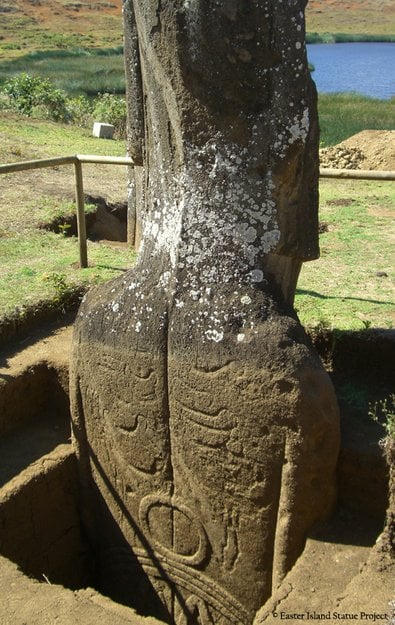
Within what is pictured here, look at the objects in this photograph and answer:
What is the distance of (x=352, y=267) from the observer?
5.89 m

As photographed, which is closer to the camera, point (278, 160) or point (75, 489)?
point (278, 160)

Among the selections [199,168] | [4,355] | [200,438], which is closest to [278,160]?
[199,168]

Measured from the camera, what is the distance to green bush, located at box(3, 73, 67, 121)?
45.4 ft

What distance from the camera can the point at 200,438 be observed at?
130 inches

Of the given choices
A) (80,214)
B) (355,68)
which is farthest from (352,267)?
(355,68)

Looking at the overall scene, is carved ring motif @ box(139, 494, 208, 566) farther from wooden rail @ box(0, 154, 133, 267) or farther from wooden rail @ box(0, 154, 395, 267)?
wooden rail @ box(0, 154, 133, 267)

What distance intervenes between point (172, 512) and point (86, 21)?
60846mm

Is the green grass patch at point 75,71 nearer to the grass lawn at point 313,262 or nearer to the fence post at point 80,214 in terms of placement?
the grass lawn at point 313,262

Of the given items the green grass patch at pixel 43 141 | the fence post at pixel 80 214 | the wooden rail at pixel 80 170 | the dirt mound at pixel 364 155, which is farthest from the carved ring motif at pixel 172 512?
the dirt mound at pixel 364 155

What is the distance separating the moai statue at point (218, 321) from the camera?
2959mm

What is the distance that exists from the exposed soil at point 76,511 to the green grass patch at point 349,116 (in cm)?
902

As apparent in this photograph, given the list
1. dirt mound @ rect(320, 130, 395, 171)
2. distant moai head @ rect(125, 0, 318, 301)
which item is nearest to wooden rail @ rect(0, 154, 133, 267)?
distant moai head @ rect(125, 0, 318, 301)

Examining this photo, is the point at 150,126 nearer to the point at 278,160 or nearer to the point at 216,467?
the point at 278,160

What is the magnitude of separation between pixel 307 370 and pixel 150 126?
125cm
